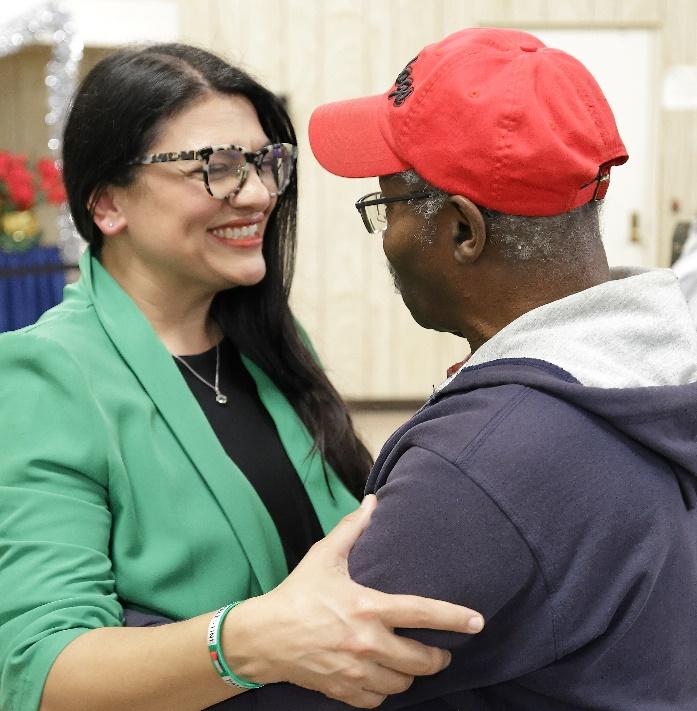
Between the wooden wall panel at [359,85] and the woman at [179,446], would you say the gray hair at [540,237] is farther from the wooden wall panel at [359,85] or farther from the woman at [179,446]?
the wooden wall panel at [359,85]

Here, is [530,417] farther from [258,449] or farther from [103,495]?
[258,449]

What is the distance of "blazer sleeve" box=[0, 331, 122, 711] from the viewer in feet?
4.13

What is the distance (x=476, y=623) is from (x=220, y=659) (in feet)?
1.10

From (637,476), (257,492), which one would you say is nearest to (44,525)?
(257,492)

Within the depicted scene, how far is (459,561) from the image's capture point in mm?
935

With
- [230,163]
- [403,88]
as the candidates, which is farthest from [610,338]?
[230,163]

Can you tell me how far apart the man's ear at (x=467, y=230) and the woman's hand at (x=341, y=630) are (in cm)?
30

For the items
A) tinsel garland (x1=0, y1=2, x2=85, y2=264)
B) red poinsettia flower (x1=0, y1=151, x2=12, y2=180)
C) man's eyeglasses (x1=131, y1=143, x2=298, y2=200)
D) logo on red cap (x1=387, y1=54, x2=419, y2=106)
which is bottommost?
man's eyeglasses (x1=131, y1=143, x2=298, y2=200)

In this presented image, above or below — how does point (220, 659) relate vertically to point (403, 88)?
below

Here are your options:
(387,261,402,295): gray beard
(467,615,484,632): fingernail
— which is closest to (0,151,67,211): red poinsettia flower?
(387,261,402,295): gray beard

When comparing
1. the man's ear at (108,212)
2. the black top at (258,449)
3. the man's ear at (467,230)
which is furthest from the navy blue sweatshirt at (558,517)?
the man's ear at (108,212)

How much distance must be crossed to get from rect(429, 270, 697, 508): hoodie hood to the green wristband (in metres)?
0.36

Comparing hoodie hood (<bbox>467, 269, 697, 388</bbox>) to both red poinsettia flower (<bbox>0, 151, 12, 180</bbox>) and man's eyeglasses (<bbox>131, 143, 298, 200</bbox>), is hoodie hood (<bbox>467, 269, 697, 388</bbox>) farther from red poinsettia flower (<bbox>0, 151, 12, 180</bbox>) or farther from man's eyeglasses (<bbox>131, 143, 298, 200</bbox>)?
red poinsettia flower (<bbox>0, 151, 12, 180</bbox>)

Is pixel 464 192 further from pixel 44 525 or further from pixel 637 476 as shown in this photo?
pixel 44 525
